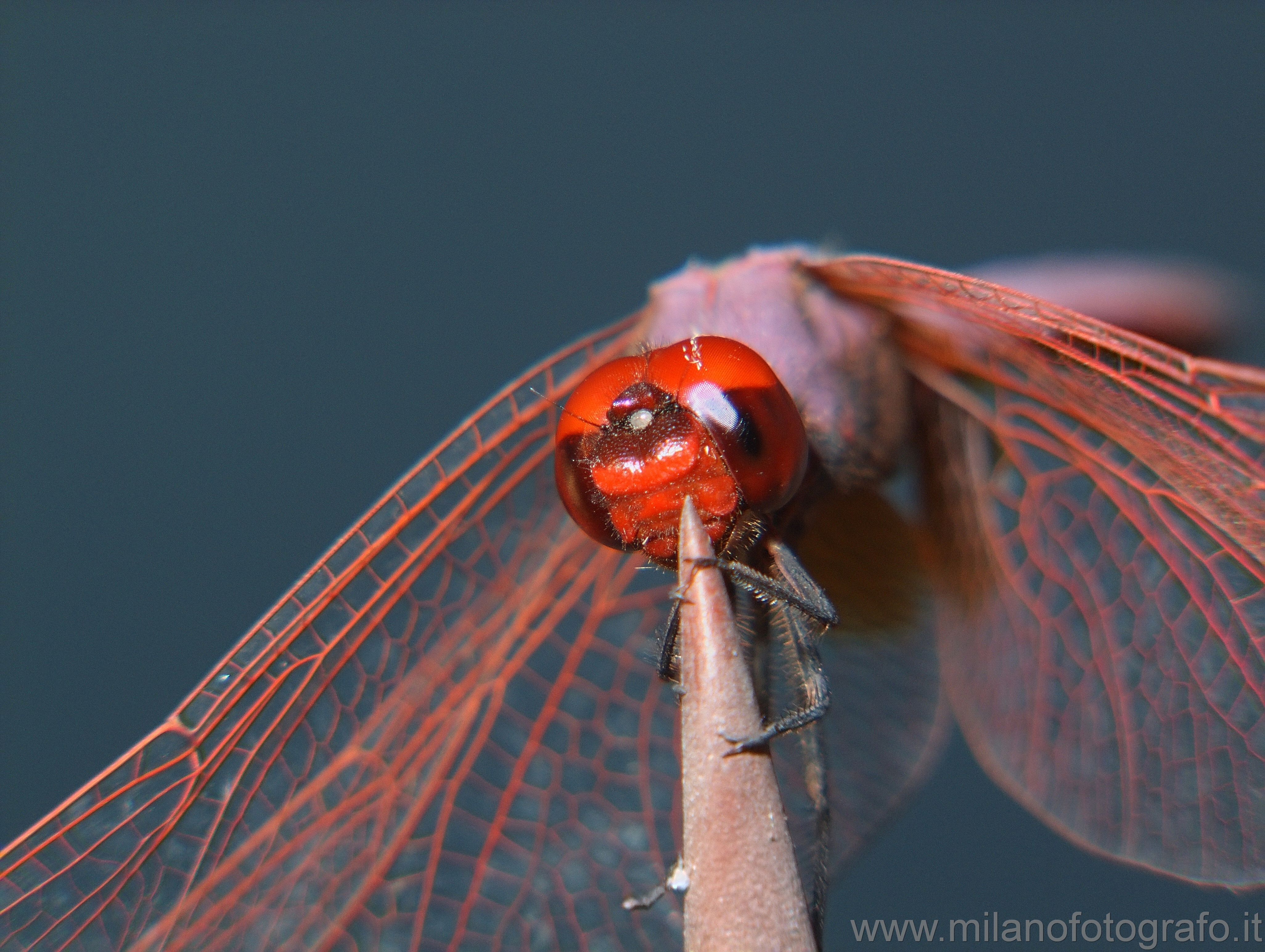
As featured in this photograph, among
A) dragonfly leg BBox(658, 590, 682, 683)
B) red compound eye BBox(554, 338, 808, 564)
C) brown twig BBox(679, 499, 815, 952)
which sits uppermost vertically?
red compound eye BBox(554, 338, 808, 564)

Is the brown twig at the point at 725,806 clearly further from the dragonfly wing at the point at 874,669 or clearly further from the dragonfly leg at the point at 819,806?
the dragonfly wing at the point at 874,669

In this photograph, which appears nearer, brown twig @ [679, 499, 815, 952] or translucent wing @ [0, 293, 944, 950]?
brown twig @ [679, 499, 815, 952]

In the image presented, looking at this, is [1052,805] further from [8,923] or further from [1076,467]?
[8,923]

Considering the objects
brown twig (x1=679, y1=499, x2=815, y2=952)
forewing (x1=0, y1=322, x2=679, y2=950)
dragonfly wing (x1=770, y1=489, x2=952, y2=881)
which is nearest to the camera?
brown twig (x1=679, y1=499, x2=815, y2=952)

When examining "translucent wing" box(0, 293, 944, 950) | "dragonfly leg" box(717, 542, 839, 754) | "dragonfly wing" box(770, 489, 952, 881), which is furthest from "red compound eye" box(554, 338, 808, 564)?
"dragonfly wing" box(770, 489, 952, 881)

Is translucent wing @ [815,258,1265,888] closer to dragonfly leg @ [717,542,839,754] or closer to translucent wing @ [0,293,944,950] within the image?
translucent wing @ [0,293,944,950]

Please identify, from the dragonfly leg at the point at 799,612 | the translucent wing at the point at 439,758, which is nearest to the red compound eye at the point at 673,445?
the dragonfly leg at the point at 799,612

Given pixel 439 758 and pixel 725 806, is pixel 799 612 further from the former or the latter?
pixel 439 758

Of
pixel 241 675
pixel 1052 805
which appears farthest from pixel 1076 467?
pixel 241 675
